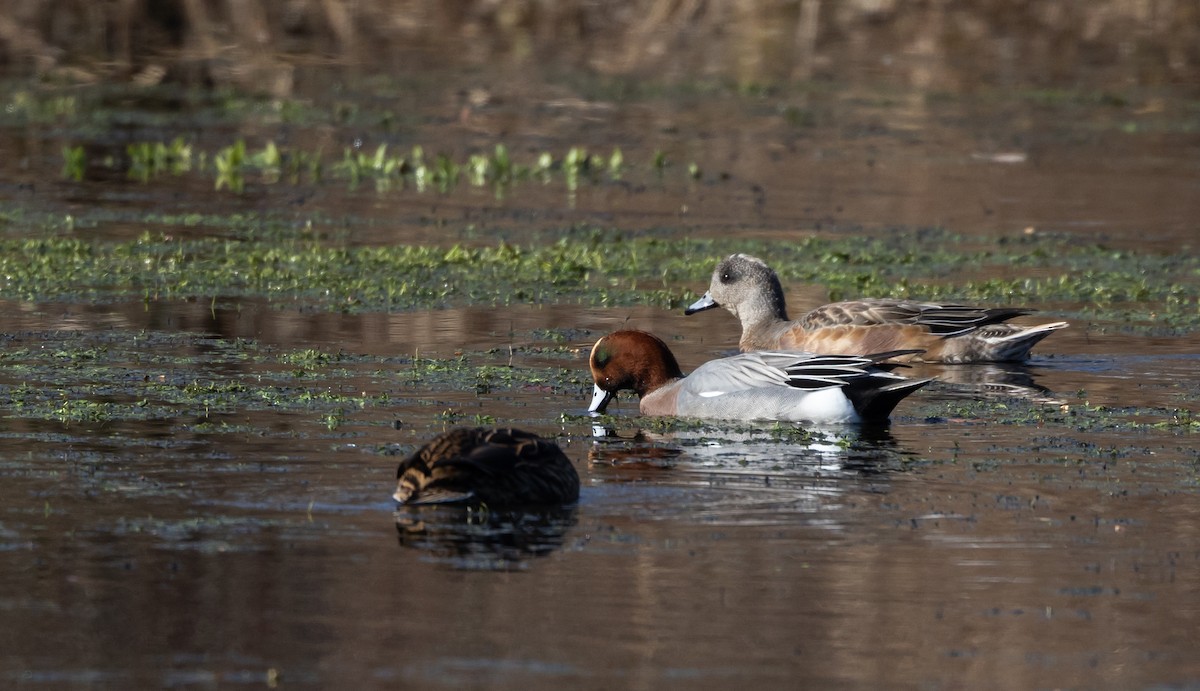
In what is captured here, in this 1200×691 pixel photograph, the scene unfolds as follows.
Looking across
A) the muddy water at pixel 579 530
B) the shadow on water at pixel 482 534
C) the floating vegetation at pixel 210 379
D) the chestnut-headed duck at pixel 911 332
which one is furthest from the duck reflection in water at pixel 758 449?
the chestnut-headed duck at pixel 911 332

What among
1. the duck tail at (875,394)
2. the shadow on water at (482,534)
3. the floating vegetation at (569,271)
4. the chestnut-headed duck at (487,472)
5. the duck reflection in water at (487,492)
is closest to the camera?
the shadow on water at (482,534)

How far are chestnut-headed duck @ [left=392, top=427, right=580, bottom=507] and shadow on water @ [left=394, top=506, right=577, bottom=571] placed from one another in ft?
0.19

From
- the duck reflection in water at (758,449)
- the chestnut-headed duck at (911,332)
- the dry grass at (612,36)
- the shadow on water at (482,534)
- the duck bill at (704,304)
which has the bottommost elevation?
the shadow on water at (482,534)

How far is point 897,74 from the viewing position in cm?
2502

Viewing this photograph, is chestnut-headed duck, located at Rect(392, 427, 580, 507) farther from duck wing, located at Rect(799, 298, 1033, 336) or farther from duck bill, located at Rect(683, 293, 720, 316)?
duck bill, located at Rect(683, 293, 720, 316)

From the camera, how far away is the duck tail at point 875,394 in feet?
29.2

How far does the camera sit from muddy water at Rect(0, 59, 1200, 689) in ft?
17.7

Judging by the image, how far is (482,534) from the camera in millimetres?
6656

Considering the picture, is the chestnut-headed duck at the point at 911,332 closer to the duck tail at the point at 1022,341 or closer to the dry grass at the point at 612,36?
the duck tail at the point at 1022,341

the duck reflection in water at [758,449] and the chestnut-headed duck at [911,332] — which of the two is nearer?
the duck reflection in water at [758,449]

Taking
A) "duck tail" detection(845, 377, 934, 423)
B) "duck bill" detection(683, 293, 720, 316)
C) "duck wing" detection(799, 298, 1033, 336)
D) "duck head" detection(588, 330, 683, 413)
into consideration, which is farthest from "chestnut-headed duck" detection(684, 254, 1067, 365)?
"duck tail" detection(845, 377, 934, 423)

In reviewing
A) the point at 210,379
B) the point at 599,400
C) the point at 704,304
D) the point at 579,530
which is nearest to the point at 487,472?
the point at 579,530

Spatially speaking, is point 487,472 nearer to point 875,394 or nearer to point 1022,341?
point 875,394

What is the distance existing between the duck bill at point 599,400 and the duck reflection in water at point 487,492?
80.6 inches
